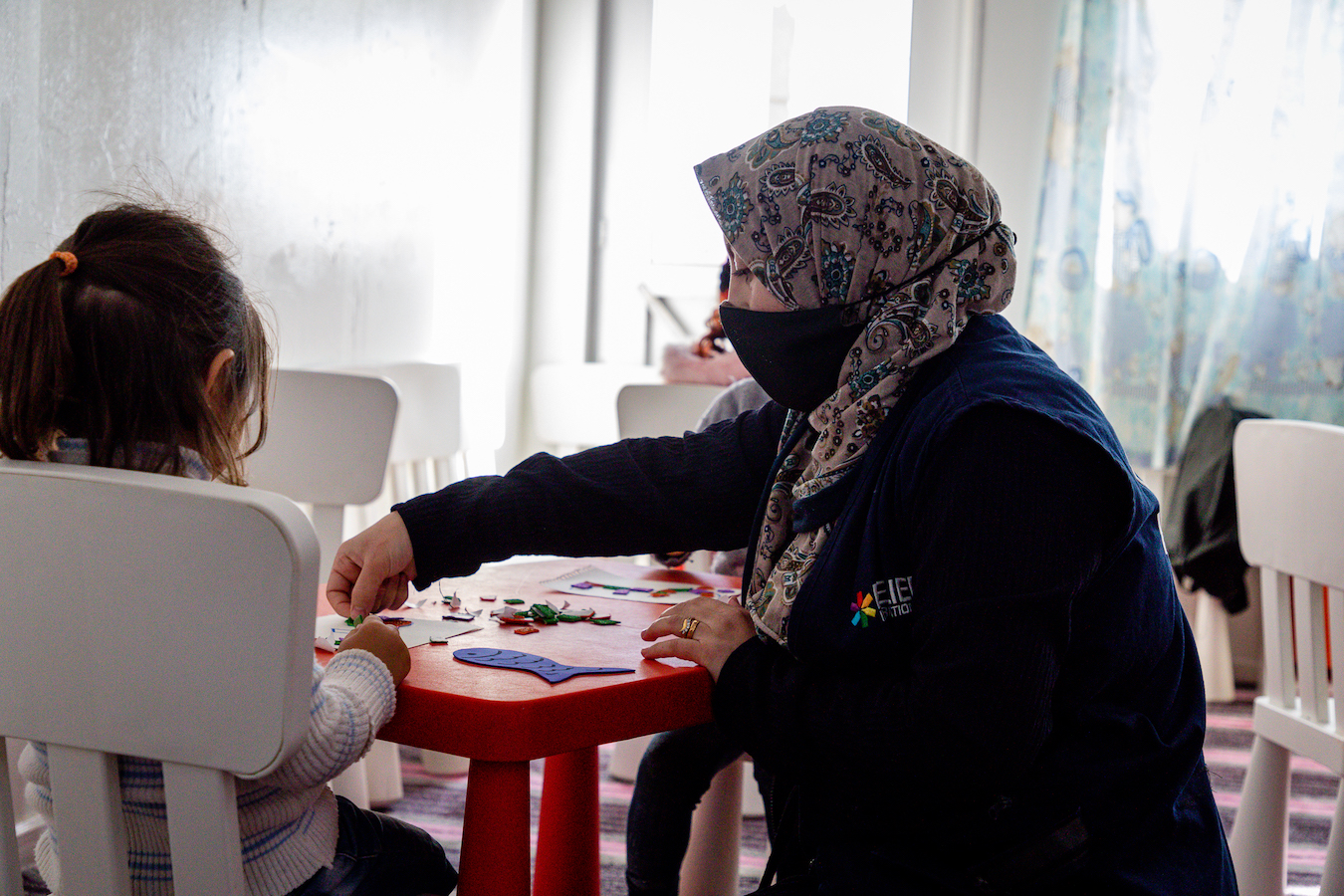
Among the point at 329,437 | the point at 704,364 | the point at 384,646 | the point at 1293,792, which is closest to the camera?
the point at 384,646

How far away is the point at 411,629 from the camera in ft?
3.75

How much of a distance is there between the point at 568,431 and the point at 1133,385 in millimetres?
1835

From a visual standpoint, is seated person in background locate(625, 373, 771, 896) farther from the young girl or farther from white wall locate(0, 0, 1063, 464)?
white wall locate(0, 0, 1063, 464)

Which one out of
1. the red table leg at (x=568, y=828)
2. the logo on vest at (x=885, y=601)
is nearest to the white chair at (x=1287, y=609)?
the logo on vest at (x=885, y=601)

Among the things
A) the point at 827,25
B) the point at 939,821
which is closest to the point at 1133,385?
the point at 827,25

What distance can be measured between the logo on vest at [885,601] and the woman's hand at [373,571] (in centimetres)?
49

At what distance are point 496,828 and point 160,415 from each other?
446mm

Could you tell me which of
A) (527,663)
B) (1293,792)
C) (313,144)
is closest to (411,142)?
(313,144)

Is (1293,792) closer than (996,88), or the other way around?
(1293,792)

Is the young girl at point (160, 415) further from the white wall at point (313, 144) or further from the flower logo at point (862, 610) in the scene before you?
the white wall at point (313, 144)

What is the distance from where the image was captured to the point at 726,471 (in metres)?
1.29

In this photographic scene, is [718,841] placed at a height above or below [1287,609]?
below

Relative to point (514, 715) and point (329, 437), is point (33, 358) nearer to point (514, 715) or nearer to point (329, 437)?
point (514, 715)

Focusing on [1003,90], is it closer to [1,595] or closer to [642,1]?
[642,1]
